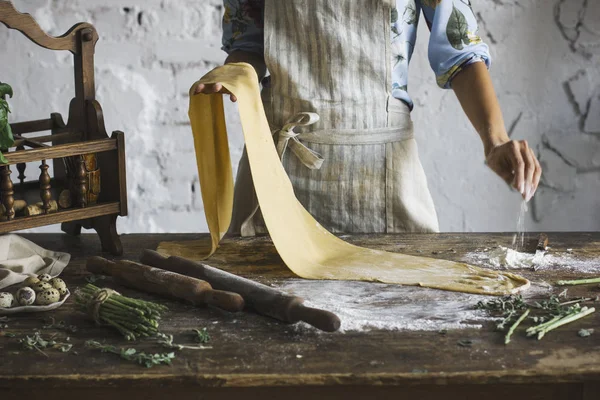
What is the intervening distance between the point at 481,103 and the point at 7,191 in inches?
38.6

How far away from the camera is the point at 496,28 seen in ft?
9.61

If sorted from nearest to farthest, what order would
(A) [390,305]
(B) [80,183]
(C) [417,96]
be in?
(A) [390,305], (B) [80,183], (C) [417,96]

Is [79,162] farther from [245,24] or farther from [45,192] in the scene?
[245,24]

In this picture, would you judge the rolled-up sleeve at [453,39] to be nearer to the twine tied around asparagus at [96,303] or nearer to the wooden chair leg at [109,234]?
the wooden chair leg at [109,234]

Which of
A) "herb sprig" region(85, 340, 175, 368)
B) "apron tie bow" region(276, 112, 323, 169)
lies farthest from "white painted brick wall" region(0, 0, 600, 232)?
"herb sprig" region(85, 340, 175, 368)

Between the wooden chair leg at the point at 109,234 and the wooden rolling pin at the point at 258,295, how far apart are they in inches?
6.0

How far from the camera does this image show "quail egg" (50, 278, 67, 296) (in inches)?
53.3

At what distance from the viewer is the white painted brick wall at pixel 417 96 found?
288cm

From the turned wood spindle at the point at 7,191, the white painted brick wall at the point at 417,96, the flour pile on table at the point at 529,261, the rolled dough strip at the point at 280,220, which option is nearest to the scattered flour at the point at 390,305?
the rolled dough strip at the point at 280,220

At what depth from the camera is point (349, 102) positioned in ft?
6.06

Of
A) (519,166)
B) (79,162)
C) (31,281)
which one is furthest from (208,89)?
(519,166)

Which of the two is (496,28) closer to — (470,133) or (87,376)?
(470,133)

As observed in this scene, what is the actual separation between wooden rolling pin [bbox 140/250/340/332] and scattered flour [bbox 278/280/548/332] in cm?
4

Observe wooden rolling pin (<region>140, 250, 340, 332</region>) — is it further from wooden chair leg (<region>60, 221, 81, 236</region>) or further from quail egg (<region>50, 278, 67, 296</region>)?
wooden chair leg (<region>60, 221, 81, 236</region>)
